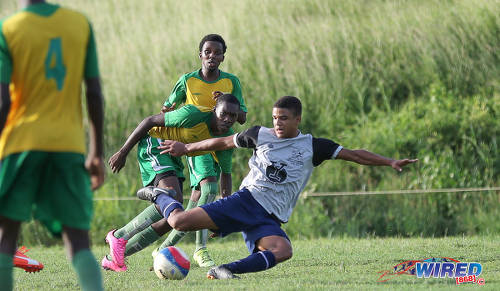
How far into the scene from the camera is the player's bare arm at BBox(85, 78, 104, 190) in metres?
4.07

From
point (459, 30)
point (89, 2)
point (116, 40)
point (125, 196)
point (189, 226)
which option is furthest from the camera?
point (89, 2)

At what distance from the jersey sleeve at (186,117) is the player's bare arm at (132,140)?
72mm

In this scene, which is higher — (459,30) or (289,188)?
(459,30)

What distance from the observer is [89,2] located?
19.5 m

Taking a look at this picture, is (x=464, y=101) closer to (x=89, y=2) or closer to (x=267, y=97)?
(x=267, y=97)

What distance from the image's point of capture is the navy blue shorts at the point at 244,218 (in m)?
6.00

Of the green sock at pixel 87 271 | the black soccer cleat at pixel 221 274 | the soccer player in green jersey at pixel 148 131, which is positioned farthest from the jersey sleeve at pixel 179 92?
the green sock at pixel 87 271

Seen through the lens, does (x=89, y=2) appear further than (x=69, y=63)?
Yes

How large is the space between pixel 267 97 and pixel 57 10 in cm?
909

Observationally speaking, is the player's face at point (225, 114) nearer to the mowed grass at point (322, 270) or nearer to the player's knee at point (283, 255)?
the mowed grass at point (322, 270)

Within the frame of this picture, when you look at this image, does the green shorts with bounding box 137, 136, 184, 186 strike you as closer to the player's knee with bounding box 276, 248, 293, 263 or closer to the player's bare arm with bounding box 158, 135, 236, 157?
the player's bare arm with bounding box 158, 135, 236, 157

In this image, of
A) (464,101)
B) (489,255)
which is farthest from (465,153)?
(489,255)

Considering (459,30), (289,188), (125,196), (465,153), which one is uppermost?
(459,30)

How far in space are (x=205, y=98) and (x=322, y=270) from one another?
2.20 metres
